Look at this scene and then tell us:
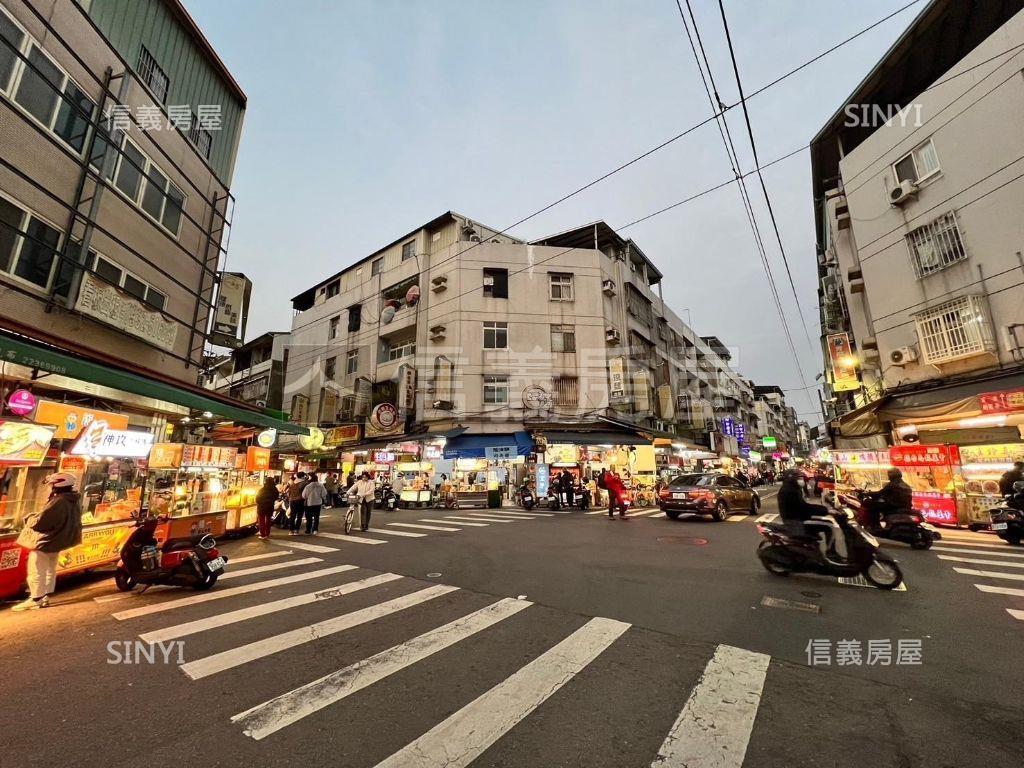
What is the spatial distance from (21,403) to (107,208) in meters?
5.94

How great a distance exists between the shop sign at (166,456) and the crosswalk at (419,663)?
13.3 feet

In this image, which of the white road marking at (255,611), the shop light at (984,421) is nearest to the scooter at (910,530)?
the shop light at (984,421)

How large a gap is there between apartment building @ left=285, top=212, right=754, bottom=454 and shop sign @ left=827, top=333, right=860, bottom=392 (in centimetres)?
910

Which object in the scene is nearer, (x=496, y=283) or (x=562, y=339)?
(x=562, y=339)

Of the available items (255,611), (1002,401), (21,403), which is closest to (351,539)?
(255,611)

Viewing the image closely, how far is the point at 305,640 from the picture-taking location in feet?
15.3

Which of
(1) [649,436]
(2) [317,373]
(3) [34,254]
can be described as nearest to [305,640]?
(3) [34,254]

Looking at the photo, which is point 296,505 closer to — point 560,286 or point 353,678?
point 353,678

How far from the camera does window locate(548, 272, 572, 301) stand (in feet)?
79.6

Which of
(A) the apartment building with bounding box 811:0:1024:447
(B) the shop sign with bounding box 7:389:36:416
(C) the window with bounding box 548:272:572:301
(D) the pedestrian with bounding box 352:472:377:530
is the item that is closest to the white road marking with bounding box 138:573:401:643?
(B) the shop sign with bounding box 7:389:36:416

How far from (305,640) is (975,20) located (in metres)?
24.5

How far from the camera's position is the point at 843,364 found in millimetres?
18078

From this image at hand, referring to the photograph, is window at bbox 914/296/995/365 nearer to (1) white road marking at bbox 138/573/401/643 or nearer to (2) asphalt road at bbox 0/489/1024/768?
(2) asphalt road at bbox 0/489/1024/768

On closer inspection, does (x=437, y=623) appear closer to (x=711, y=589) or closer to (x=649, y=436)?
(x=711, y=589)
